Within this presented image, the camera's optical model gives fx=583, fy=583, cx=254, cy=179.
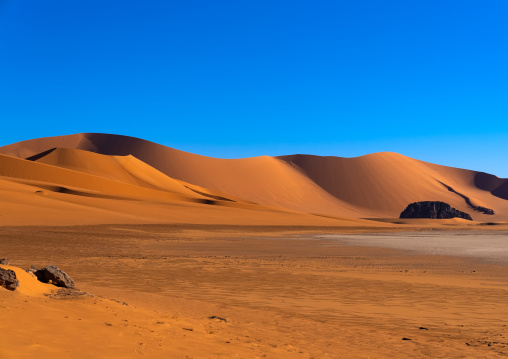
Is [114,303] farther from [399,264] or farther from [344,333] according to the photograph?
[399,264]

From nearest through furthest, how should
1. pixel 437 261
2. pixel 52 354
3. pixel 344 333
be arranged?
1. pixel 52 354
2. pixel 344 333
3. pixel 437 261

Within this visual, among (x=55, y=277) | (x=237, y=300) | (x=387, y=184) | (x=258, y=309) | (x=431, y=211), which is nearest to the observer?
(x=55, y=277)

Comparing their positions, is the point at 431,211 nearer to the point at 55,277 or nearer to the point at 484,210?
the point at 484,210

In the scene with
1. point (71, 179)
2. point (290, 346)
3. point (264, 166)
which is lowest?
point (290, 346)

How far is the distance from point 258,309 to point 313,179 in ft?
478

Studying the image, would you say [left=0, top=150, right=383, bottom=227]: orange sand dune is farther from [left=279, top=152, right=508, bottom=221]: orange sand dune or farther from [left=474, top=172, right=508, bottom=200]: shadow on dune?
[left=474, top=172, right=508, bottom=200]: shadow on dune

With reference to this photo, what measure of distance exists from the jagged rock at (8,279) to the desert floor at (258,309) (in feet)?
0.78

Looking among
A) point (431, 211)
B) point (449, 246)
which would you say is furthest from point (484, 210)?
point (449, 246)

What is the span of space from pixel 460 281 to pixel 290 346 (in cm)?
882

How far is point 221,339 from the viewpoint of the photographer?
7.69 metres

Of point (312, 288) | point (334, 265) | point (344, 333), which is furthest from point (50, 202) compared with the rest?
point (344, 333)

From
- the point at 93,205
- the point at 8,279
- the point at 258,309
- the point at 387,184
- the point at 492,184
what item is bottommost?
the point at 258,309

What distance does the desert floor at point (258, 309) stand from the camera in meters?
7.00

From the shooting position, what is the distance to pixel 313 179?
15550 cm
